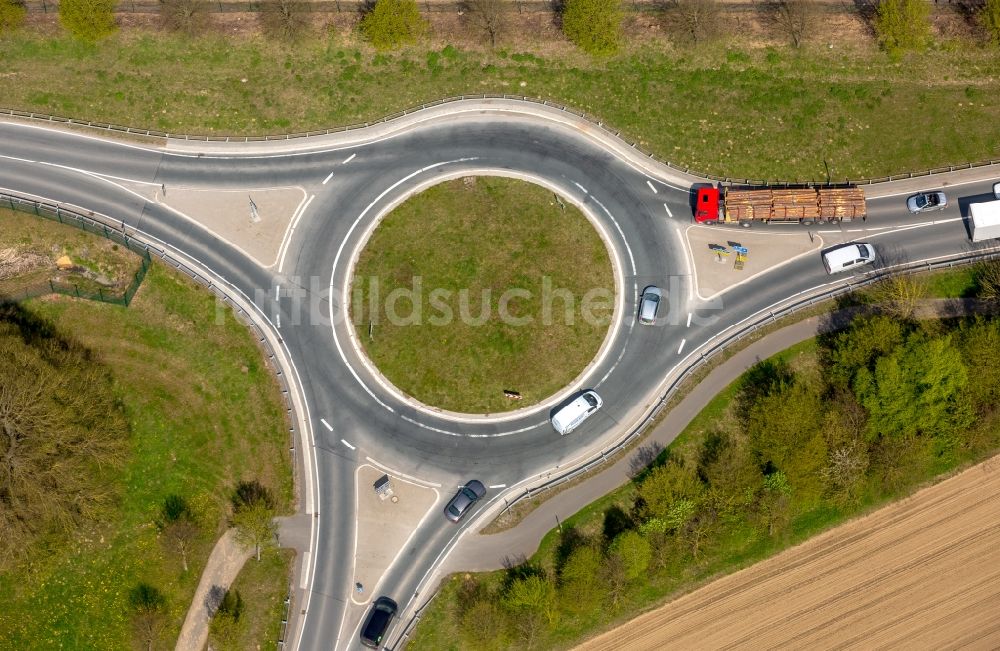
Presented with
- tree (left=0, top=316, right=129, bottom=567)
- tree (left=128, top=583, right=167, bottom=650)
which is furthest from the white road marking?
tree (left=128, top=583, right=167, bottom=650)

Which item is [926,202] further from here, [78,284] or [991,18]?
[78,284]

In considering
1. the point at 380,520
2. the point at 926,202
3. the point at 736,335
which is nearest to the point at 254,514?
the point at 380,520

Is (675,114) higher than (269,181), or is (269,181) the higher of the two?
(675,114)

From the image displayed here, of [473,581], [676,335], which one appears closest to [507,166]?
[676,335]

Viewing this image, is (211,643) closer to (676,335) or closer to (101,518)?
(101,518)

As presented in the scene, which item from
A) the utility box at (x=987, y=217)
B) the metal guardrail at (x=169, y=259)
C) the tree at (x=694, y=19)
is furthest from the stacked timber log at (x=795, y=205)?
the metal guardrail at (x=169, y=259)

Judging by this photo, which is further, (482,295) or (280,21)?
(280,21)

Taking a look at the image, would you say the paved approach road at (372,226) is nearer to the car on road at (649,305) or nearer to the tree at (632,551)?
the car on road at (649,305)
